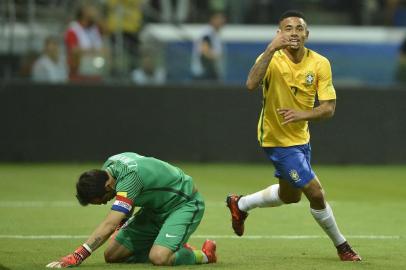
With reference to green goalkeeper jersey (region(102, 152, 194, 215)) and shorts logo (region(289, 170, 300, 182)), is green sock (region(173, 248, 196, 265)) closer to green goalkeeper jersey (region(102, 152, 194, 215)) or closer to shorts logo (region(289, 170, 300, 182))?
green goalkeeper jersey (region(102, 152, 194, 215))

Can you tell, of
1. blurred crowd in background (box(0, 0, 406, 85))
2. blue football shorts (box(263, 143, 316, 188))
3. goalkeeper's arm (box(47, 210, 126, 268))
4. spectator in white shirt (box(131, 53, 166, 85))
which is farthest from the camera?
spectator in white shirt (box(131, 53, 166, 85))

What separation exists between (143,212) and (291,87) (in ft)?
5.86

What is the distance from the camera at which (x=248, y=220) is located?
13.3 metres

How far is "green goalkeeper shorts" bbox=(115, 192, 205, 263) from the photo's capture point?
9477mm

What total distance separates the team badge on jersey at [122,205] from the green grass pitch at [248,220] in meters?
0.70

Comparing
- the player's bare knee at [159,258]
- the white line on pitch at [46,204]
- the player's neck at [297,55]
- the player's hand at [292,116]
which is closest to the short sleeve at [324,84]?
the player's neck at [297,55]

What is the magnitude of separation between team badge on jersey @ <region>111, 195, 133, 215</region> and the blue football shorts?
1.71 m

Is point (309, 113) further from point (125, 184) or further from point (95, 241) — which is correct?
point (95, 241)

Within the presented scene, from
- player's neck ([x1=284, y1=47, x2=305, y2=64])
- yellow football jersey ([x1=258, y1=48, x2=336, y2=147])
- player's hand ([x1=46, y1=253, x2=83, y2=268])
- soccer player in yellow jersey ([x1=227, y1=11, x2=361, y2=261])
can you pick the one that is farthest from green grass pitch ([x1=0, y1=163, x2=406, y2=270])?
player's neck ([x1=284, y1=47, x2=305, y2=64])

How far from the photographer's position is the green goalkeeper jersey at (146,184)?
9016 mm

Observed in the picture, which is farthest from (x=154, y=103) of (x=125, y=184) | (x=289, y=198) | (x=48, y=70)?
(x=125, y=184)

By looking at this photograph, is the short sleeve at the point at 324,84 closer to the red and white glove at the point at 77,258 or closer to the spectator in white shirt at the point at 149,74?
the red and white glove at the point at 77,258

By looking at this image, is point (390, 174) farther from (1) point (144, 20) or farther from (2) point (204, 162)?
(1) point (144, 20)

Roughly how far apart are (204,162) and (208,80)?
5.31 ft
